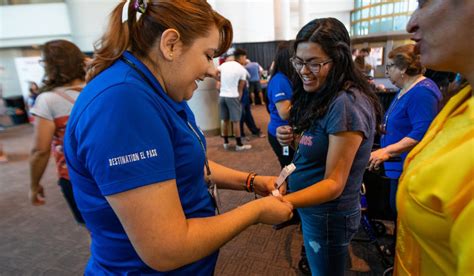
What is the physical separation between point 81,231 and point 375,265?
2.72m

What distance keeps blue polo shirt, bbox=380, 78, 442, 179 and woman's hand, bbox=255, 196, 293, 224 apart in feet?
4.40

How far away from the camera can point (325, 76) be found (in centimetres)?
129

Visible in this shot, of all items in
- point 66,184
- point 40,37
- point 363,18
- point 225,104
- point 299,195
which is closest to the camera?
point 299,195

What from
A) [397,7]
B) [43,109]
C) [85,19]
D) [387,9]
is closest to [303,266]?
[43,109]

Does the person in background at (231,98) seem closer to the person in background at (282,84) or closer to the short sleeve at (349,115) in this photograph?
the person in background at (282,84)

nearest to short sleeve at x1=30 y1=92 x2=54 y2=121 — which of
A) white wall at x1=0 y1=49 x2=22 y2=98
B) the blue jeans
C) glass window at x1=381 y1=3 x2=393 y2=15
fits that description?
the blue jeans

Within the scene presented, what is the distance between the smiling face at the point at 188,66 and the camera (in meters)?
0.77

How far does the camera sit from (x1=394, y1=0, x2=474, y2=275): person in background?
1.59 feet

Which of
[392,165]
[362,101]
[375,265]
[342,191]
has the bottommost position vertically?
[375,265]

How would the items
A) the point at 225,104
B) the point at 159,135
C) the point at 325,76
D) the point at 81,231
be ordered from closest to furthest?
the point at 159,135, the point at 325,76, the point at 81,231, the point at 225,104

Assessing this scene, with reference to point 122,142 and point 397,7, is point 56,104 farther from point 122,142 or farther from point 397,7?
point 397,7

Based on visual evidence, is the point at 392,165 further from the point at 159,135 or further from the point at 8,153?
the point at 8,153

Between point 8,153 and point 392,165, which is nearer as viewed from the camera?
point 392,165

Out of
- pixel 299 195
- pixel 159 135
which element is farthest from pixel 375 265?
pixel 159 135
